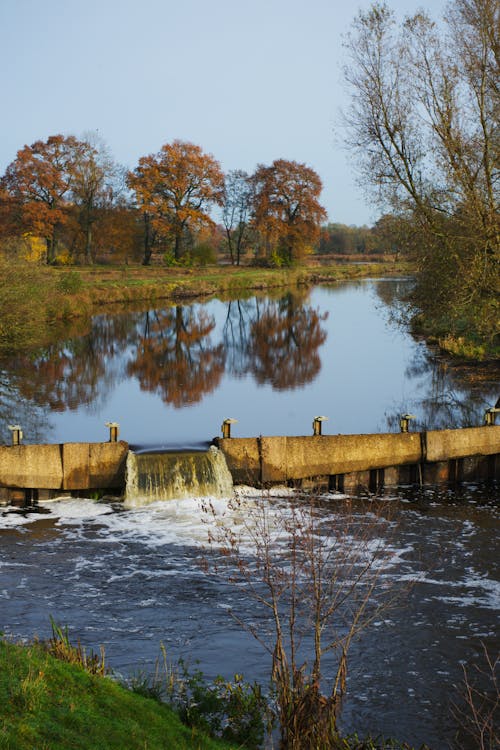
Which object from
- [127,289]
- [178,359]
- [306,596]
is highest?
[127,289]

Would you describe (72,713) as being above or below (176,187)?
below

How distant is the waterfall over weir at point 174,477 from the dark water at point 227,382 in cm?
168

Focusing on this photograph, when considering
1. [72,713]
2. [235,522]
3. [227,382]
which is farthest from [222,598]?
[227,382]

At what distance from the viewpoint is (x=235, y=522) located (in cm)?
1659

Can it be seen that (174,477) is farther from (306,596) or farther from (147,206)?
(147,206)

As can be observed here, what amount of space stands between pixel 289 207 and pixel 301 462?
267 ft

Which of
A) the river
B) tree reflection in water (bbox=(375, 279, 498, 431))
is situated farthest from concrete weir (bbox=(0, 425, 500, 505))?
tree reflection in water (bbox=(375, 279, 498, 431))

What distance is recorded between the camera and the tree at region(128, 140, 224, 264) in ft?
278

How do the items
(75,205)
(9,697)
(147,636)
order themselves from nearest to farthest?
(9,697) → (147,636) → (75,205)

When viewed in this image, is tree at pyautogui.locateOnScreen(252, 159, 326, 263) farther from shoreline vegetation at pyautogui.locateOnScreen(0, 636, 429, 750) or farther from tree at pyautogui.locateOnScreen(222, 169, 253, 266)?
shoreline vegetation at pyautogui.locateOnScreen(0, 636, 429, 750)

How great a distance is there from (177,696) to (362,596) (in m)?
4.23

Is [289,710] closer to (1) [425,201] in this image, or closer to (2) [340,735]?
(2) [340,735]

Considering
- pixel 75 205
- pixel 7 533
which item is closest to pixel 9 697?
pixel 7 533

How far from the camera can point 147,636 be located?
1132cm
